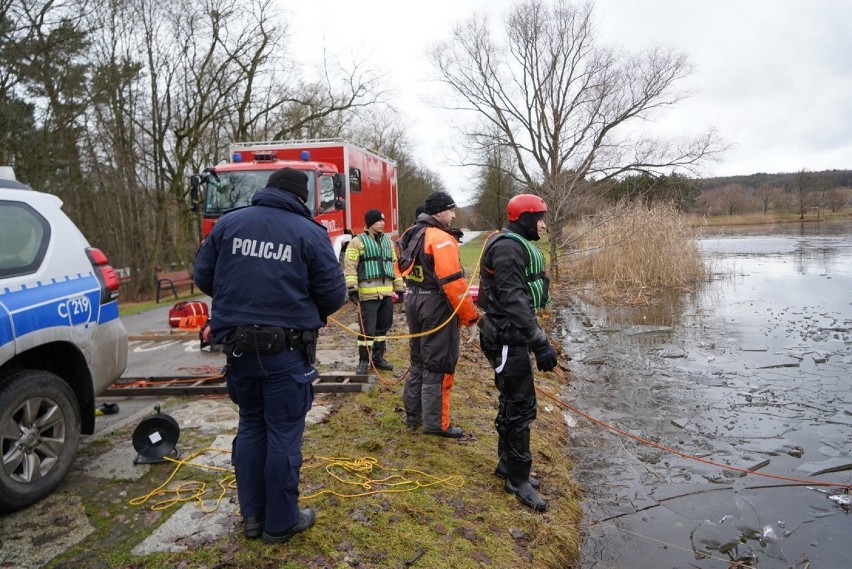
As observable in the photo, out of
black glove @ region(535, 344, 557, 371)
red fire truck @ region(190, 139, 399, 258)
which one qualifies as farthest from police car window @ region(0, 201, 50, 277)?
red fire truck @ region(190, 139, 399, 258)

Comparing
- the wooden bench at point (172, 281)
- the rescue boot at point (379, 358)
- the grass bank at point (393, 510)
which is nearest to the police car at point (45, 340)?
the grass bank at point (393, 510)

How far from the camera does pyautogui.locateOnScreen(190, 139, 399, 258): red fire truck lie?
11.4 m

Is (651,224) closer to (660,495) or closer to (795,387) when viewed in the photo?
(795,387)

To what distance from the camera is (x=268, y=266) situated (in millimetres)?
3172

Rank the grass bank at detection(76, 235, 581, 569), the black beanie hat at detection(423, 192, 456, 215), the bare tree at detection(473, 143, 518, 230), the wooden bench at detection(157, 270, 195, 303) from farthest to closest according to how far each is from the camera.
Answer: the bare tree at detection(473, 143, 518, 230)
the wooden bench at detection(157, 270, 195, 303)
the black beanie hat at detection(423, 192, 456, 215)
the grass bank at detection(76, 235, 581, 569)

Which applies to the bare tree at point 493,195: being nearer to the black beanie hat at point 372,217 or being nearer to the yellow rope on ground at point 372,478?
the black beanie hat at point 372,217

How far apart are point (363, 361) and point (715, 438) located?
402cm

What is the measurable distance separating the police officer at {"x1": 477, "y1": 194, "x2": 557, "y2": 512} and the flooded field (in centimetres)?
90

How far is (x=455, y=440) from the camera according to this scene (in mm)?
5238

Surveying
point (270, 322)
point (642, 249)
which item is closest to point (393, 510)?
point (270, 322)

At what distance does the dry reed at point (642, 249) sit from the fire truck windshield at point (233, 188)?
32.1 feet

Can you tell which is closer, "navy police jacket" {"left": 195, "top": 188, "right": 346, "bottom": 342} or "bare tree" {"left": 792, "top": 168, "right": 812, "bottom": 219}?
"navy police jacket" {"left": 195, "top": 188, "right": 346, "bottom": 342}

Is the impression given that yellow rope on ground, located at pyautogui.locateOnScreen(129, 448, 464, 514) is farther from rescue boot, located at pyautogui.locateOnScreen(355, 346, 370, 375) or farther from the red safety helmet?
rescue boot, located at pyautogui.locateOnScreen(355, 346, 370, 375)

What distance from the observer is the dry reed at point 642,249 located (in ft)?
55.9
